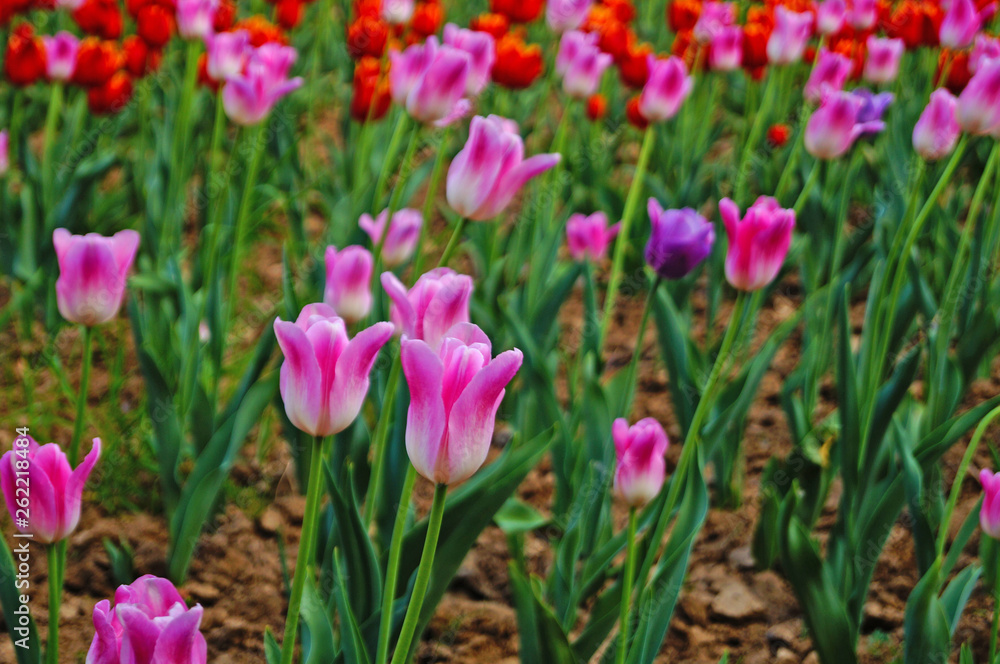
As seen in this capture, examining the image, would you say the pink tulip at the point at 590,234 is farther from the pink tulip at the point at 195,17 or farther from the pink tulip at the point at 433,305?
the pink tulip at the point at 433,305

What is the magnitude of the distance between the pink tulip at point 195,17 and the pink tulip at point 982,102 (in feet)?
5.46

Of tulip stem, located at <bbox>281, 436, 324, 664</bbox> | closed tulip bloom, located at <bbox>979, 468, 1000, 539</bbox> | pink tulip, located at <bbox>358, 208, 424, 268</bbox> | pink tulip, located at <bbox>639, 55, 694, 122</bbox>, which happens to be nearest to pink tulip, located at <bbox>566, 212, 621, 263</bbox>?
pink tulip, located at <bbox>639, 55, 694, 122</bbox>

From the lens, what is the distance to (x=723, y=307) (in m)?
2.96

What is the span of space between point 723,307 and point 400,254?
1.45 metres

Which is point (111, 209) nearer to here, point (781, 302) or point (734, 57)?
point (734, 57)

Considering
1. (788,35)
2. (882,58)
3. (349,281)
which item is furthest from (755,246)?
(882,58)

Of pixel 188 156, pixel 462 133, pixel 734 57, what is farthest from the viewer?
pixel 462 133

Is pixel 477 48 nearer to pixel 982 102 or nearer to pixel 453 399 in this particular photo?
Result: pixel 982 102

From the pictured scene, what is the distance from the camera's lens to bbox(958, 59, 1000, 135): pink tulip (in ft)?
4.73

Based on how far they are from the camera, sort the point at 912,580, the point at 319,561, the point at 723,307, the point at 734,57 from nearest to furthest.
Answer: the point at 319,561 → the point at 912,580 → the point at 734,57 → the point at 723,307

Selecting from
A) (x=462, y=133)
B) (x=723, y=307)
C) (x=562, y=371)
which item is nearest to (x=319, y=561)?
(x=562, y=371)

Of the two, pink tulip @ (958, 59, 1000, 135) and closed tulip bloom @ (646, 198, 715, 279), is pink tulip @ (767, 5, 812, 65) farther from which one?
closed tulip bloom @ (646, 198, 715, 279)

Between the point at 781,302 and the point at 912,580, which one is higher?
the point at 781,302

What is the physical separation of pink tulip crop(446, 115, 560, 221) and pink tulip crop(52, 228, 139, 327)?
0.47 metres
